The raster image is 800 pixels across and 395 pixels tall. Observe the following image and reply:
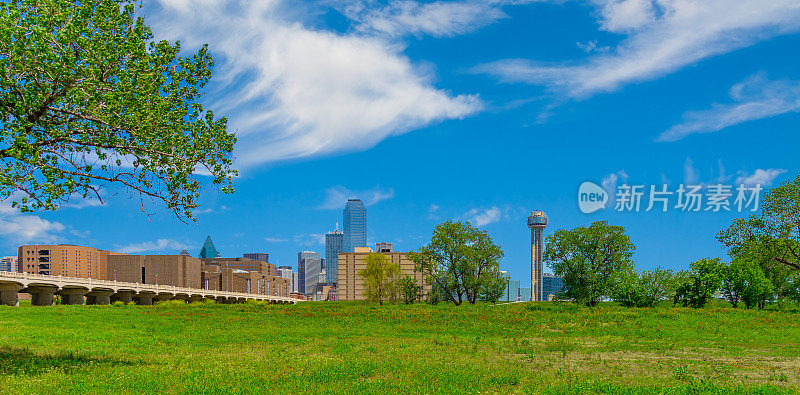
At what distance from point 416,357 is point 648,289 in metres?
50.5

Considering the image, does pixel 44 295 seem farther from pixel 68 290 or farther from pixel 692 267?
pixel 692 267

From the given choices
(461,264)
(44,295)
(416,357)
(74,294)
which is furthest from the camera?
(74,294)

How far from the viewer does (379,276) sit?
99438 millimetres

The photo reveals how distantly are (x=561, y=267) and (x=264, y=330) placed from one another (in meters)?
46.5

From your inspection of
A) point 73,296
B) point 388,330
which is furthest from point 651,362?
point 73,296

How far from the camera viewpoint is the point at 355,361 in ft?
Result: 72.7

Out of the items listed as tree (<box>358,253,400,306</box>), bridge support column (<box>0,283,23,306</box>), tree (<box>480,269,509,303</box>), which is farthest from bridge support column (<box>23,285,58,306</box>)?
tree (<box>480,269,509,303</box>)

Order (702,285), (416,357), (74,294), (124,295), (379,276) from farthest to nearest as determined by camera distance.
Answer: (124,295)
(74,294)
(379,276)
(702,285)
(416,357)

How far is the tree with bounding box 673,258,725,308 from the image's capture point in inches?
2499

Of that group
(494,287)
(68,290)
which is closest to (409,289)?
(494,287)

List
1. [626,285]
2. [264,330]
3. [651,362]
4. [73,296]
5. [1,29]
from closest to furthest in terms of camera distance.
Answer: [1,29], [651,362], [264,330], [626,285], [73,296]

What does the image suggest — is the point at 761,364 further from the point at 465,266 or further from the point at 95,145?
the point at 465,266

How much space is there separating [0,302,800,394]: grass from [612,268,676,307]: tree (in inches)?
739

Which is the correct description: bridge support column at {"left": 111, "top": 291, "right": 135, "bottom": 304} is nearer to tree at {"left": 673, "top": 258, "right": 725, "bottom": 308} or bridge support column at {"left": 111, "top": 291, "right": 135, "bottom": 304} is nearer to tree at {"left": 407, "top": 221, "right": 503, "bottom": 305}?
tree at {"left": 407, "top": 221, "right": 503, "bottom": 305}
